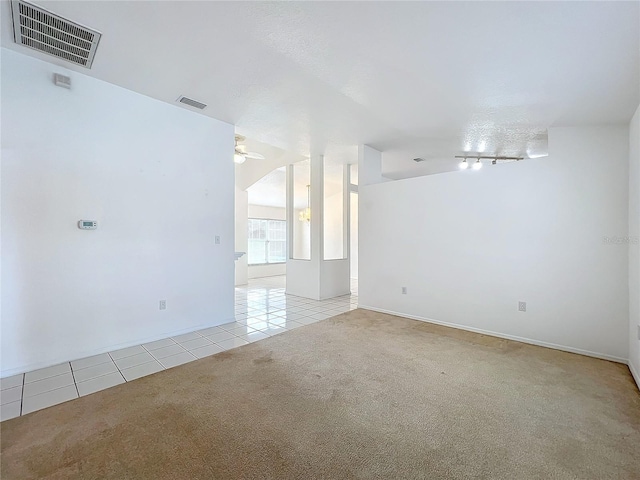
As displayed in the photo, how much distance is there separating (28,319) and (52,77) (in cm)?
229

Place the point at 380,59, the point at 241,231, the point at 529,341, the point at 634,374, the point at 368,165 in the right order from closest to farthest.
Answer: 1. the point at 380,59
2. the point at 634,374
3. the point at 529,341
4. the point at 368,165
5. the point at 241,231

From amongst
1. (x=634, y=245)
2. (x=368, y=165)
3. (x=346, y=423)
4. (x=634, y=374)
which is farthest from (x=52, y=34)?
(x=634, y=374)

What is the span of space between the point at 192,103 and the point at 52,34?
1289mm

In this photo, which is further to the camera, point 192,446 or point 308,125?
point 308,125

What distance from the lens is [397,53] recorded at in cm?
223

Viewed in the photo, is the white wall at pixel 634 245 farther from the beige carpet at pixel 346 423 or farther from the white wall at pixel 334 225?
the white wall at pixel 334 225

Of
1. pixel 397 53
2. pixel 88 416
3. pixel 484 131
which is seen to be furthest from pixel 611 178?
pixel 88 416

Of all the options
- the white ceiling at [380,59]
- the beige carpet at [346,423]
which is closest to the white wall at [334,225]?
the white ceiling at [380,59]

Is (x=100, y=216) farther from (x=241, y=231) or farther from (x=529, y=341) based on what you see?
(x=529, y=341)

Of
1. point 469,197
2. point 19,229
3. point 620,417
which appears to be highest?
point 469,197

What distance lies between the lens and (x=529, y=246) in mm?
3301

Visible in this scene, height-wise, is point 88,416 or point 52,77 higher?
point 52,77

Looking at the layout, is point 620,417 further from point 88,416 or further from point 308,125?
point 308,125

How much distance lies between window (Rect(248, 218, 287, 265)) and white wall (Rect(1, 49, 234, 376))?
535 centimetres
